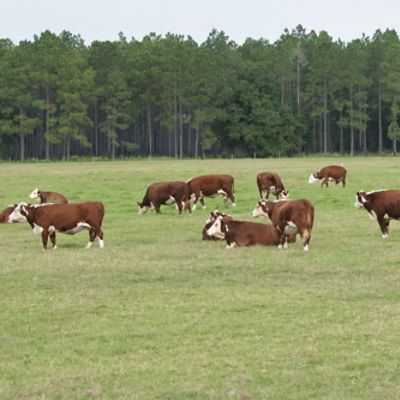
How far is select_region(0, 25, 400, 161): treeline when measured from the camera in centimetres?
9294

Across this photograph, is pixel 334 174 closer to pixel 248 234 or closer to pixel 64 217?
pixel 248 234

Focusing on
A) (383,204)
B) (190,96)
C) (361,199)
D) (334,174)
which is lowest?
(383,204)

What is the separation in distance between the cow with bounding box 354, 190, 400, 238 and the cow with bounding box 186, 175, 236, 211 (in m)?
9.48

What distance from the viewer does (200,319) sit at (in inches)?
392

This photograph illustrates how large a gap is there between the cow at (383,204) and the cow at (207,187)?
373 inches

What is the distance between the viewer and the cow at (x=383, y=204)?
17.4 meters

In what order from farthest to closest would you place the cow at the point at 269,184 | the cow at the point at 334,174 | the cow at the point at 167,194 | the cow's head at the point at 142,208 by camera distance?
the cow at the point at 334,174 < the cow at the point at 269,184 < the cow's head at the point at 142,208 < the cow at the point at 167,194

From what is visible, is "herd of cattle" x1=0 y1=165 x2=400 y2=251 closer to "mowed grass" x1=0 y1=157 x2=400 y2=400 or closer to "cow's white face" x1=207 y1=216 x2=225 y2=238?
"cow's white face" x1=207 y1=216 x2=225 y2=238

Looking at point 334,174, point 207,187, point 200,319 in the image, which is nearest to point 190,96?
point 334,174

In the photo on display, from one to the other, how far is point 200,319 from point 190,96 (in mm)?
95004

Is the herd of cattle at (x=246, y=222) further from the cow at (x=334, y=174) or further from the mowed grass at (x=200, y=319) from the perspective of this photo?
the cow at (x=334, y=174)

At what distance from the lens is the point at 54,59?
93.1 metres

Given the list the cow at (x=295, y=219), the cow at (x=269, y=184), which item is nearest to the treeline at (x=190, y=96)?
the cow at (x=269, y=184)

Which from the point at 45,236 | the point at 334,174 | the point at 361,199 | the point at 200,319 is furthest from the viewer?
the point at 334,174
